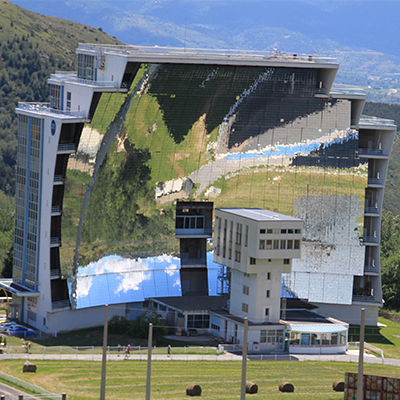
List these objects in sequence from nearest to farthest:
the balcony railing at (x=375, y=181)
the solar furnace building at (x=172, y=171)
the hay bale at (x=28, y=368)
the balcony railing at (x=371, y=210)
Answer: the hay bale at (x=28, y=368), the solar furnace building at (x=172, y=171), the balcony railing at (x=371, y=210), the balcony railing at (x=375, y=181)

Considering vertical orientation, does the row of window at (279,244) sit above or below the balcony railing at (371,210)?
below

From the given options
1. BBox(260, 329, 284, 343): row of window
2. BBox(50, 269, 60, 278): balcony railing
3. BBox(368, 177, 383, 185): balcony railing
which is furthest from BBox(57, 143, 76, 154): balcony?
BBox(368, 177, 383, 185): balcony railing

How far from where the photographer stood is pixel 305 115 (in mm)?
110938

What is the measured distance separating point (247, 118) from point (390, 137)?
58.9 feet

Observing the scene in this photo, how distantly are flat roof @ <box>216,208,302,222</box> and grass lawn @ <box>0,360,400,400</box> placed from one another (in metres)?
15.3

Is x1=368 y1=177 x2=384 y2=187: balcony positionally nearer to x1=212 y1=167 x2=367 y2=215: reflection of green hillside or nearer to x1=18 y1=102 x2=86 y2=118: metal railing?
x1=212 y1=167 x2=367 y2=215: reflection of green hillside

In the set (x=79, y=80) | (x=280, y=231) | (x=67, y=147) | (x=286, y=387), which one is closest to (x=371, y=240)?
(x=280, y=231)

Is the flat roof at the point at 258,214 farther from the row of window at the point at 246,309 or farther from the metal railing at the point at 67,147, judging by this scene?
the metal railing at the point at 67,147

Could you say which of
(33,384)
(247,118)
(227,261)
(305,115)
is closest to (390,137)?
(305,115)

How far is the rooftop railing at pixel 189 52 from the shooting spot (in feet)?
342

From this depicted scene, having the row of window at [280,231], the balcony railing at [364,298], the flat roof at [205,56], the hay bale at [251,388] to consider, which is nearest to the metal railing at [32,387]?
the hay bale at [251,388]

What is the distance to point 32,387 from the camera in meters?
75.5

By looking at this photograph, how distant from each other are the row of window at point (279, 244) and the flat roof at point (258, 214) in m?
2.30

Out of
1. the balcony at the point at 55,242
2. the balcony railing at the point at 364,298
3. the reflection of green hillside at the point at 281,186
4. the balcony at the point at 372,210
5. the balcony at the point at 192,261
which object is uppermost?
the reflection of green hillside at the point at 281,186
